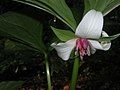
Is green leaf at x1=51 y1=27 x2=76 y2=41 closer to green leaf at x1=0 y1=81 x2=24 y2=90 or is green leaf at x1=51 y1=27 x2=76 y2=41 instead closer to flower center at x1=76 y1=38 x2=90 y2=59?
flower center at x1=76 y1=38 x2=90 y2=59

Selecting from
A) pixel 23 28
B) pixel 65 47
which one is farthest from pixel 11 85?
pixel 65 47

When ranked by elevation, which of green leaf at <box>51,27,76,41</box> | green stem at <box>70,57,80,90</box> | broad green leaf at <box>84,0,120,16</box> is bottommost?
green stem at <box>70,57,80,90</box>

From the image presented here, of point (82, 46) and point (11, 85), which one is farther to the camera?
point (11, 85)

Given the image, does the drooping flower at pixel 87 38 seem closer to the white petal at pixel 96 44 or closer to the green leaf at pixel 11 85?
→ the white petal at pixel 96 44

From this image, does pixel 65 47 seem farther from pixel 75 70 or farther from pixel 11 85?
pixel 11 85

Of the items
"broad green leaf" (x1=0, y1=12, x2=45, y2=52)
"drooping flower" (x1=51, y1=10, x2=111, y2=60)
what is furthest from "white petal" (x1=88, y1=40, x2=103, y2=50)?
"broad green leaf" (x1=0, y1=12, x2=45, y2=52)

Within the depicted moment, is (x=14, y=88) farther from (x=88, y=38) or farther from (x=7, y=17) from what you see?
(x=88, y=38)
